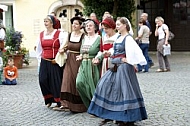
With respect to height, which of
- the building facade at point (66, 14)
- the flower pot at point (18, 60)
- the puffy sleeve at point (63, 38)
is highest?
the building facade at point (66, 14)

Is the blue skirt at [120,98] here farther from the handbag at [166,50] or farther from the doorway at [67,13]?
the doorway at [67,13]

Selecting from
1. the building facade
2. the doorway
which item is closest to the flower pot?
the building facade

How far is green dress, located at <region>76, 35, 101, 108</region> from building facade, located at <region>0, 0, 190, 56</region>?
35.8ft

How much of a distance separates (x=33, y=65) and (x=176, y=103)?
8.54 meters

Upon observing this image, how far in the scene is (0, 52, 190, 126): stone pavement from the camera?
271 inches

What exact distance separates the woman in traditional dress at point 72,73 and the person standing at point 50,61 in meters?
0.24

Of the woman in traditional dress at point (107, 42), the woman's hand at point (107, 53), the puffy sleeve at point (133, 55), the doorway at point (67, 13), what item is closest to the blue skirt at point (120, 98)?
the puffy sleeve at point (133, 55)

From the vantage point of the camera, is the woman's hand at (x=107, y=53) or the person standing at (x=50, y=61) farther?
the person standing at (x=50, y=61)

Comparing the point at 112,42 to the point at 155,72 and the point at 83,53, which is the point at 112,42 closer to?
the point at 83,53

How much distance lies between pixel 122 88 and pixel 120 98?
0.14 m

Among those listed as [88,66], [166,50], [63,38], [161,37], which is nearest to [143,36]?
[161,37]

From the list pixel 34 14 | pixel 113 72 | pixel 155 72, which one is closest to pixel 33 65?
pixel 34 14

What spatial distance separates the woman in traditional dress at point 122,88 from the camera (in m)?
6.20

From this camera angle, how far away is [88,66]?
734 centimetres
